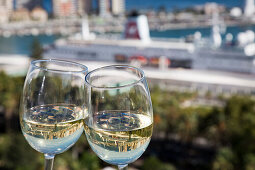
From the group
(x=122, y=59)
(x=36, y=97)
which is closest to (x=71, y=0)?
(x=122, y=59)

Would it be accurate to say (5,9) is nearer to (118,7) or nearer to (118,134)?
(118,7)

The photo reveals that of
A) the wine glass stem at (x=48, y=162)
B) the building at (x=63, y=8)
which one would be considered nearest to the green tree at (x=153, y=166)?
the wine glass stem at (x=48, y=162)

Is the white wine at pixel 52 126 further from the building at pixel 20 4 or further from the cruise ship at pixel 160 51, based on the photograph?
the building at pixel 20 4

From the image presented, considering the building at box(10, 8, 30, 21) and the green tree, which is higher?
the building at box(10, 8, 30, 21)

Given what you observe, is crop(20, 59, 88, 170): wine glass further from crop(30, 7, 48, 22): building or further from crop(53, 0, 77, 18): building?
crop(53, 0, 77, 18): building

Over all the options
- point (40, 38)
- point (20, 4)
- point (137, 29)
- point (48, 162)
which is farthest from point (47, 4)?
point (48, 162)

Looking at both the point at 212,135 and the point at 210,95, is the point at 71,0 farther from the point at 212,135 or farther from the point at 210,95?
the point at 212,135

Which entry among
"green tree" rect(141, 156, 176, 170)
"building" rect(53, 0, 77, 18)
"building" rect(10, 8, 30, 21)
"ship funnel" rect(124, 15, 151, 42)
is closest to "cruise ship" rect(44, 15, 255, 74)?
"ship funnel" rect(124, 15, 151, 42)
